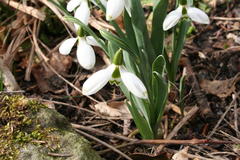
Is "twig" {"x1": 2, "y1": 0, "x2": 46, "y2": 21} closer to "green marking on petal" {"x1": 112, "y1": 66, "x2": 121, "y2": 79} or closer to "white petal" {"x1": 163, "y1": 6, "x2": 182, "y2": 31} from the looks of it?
"white petal" {"x1": 163, "y1": 6, "x2": 182, "y2": 31}

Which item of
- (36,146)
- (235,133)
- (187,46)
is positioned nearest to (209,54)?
(187,46)

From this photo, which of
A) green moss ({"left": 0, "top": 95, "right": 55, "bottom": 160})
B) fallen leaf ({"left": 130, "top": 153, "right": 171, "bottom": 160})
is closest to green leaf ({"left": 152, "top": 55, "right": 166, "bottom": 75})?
fallen leaf ({"left": 130, "top": 153, "right": 171, "bottom": 160})

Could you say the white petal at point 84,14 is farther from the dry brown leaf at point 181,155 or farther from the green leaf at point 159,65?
the dry brown leaf at point 181,155

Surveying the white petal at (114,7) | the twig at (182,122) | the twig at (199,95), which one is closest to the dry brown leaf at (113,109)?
the twig at (182,122)

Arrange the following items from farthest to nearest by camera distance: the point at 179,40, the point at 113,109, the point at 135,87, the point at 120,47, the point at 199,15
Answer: the point at 113,109, the point at 179,40, the point at 199,15, the point at 120,47, the point at 135,87

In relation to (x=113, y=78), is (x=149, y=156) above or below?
below

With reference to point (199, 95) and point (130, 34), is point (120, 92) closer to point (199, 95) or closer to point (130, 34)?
point (199, 95)

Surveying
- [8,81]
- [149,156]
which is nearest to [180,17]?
[149,156]
